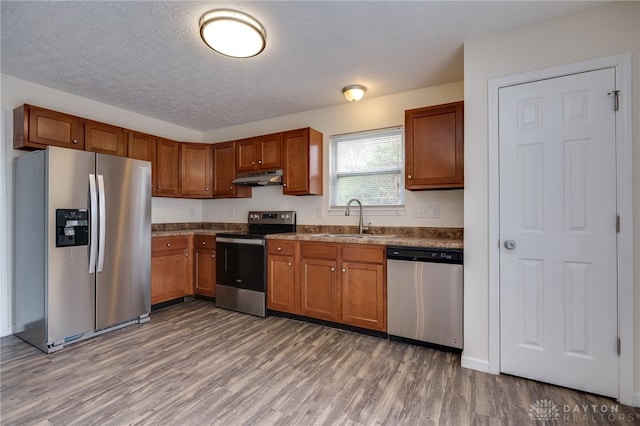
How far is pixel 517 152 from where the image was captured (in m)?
2.10

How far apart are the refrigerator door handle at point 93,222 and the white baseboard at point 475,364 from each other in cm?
339

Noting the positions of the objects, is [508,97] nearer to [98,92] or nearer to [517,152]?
[517,152]

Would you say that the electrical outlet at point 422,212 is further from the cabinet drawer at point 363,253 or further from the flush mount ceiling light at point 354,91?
the flush mount ceiling light at point 354,91

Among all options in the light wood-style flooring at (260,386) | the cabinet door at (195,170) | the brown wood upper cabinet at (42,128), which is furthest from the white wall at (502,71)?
the brown wood upper cabinet at (42,128)

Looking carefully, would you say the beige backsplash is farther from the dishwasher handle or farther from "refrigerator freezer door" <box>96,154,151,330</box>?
"refrigerator freezer door" <box>96,154,151,330</box>

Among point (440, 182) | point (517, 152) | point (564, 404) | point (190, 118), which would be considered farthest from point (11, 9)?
point (564, 404)

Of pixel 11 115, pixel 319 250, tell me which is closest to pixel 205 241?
pixel 319 250

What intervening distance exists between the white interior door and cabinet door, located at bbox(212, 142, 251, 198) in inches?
130

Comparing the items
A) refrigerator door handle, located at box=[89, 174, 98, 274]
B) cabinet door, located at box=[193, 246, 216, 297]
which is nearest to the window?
cabinet door, located at box=[193, 246, 216, 297]

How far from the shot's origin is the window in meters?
3.30

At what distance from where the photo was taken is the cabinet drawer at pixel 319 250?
2.97 m

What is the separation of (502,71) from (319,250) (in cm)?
221

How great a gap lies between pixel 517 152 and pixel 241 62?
2362 millimetres

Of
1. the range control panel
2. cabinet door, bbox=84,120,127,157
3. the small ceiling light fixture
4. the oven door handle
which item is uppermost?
the small ceiling light fixture
